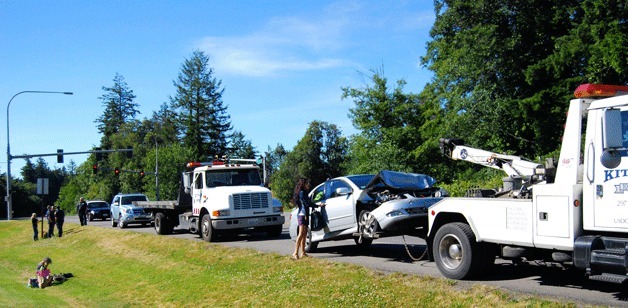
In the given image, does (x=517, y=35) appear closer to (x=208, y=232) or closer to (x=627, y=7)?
(x=627, y=7)

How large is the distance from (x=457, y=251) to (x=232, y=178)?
12.1 m

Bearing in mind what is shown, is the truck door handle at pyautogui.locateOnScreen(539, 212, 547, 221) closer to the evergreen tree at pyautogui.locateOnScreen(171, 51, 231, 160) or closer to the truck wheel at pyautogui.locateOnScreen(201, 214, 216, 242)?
the truck wheel at pyautogui.locateOnScreen(201, 214, 216, 242)

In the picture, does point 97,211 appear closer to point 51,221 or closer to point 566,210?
point 51,221

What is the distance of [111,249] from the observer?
23125mm

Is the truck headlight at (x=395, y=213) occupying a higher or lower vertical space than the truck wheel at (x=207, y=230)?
higher

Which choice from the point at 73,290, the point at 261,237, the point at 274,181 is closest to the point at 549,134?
the point at 261,237

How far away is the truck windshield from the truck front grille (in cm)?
94

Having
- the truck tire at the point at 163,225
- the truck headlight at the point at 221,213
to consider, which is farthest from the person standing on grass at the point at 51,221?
the truck headlight at the point at 221,213

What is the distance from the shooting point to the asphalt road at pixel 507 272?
840 centimetres

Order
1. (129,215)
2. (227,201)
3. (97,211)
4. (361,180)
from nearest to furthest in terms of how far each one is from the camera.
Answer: (361,180) → (227,201) → (129,215) → (97,211)

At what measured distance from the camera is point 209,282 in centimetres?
1359

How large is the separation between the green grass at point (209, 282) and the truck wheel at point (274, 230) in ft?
9.41

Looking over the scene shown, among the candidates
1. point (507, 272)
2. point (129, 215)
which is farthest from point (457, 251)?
point (129, 215)

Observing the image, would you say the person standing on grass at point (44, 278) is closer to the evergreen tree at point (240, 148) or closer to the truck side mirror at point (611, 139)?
the truck side mirror at point (611, 139)
